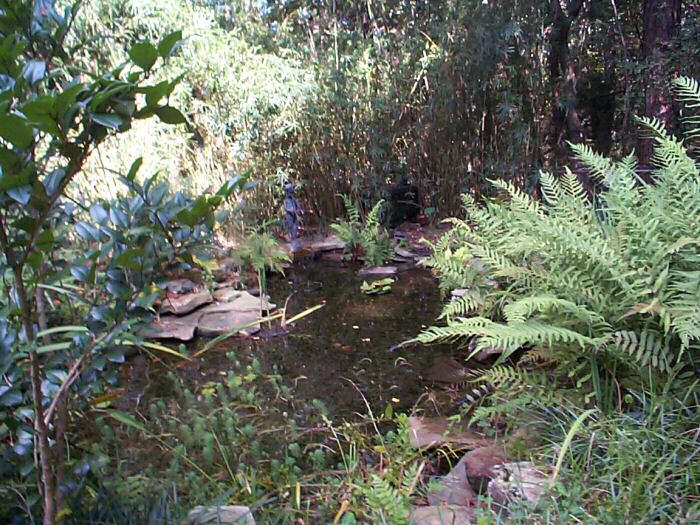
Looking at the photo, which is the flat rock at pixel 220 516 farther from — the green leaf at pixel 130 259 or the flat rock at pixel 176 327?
the flat rock at pixel 176 327

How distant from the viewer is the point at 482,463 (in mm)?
1473

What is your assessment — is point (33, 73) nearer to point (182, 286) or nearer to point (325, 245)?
point (182, 286)

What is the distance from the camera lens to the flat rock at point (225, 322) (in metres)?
2.68

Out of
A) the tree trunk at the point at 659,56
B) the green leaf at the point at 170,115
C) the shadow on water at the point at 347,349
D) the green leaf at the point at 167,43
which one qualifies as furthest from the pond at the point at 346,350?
the tree trunk at the point at 659,56

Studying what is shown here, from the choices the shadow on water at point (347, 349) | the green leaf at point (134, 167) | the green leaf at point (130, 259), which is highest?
the green leaf at point (134, 167)

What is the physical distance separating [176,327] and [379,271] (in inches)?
61.2

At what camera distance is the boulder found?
135 cm

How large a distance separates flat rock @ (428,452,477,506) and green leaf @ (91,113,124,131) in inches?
42.0

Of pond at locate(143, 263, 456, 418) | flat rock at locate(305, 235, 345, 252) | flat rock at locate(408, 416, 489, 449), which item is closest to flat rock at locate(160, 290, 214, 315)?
pond at locate(143, 263, 456, 418)

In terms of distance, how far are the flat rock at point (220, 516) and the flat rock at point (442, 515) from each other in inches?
13.7

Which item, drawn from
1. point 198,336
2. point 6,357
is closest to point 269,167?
point 198,336

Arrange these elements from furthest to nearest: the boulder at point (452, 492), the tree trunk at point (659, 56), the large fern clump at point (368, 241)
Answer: the large fern clump at point (368, 241)
the tree trunk at point (659, 56)
the boulder at point (452, 492)

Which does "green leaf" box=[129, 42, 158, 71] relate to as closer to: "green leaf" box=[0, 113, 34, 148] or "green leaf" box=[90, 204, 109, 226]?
"green leaf" box=[0, 113, 34, 148]

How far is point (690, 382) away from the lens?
1.51m
